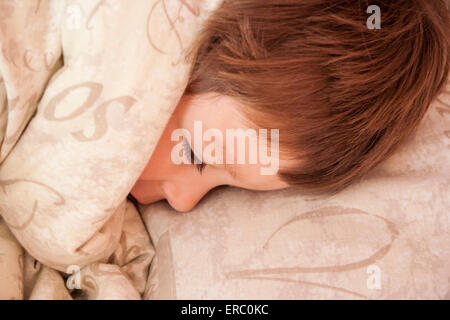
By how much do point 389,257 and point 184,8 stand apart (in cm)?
47

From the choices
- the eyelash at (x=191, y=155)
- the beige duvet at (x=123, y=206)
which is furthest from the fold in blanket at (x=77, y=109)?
the eyelash at (x=191, y=155)

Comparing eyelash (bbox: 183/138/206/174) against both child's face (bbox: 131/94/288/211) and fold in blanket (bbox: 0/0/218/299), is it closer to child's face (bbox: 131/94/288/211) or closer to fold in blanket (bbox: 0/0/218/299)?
child's face (bbox: 131/94/288/211)

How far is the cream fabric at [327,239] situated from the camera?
64 cm

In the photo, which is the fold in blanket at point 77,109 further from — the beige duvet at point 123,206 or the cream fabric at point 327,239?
the cream fabric at point 327,239

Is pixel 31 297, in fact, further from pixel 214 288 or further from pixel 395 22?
pixel 395 22

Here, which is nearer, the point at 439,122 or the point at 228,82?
the point at 228,82

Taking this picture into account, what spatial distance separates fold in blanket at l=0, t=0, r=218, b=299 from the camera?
59cm

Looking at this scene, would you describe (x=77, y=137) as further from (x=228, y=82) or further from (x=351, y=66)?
(x=351, y=66)

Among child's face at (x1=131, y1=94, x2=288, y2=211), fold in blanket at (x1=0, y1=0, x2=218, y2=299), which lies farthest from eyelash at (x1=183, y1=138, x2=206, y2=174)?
fold in blanket at (x1=0, y1=0, x2=218, y2=299)

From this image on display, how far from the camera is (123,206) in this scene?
0.77 metres

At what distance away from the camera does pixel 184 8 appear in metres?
0.62

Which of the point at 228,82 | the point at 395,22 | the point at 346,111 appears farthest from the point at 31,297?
the point at 395,22

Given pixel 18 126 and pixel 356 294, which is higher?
pixel 18 126

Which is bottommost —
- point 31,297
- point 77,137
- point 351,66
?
point 31,297
